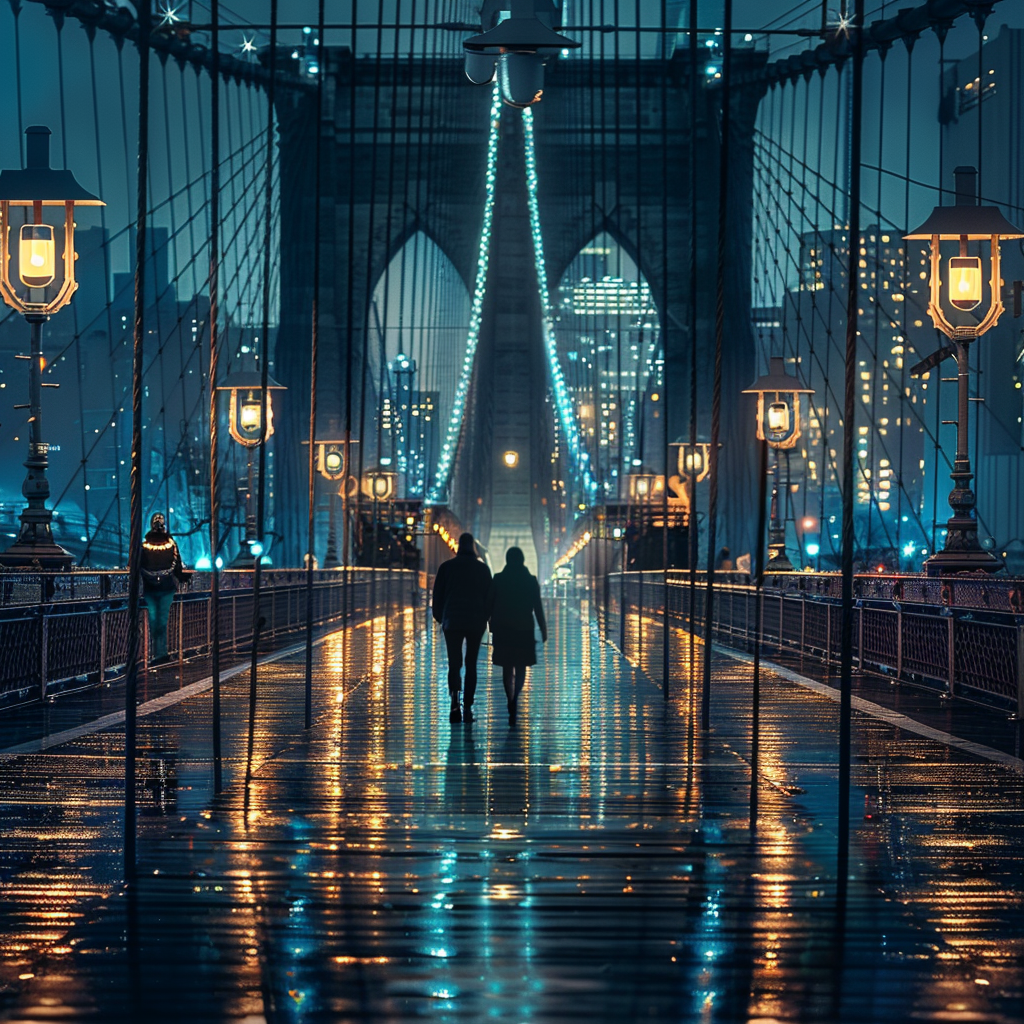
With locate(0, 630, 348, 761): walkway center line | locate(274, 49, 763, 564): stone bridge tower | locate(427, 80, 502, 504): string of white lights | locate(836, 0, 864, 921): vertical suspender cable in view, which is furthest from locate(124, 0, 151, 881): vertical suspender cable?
locate(427, 80, 502, 504): string of white lights

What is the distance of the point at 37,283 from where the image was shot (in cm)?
1323

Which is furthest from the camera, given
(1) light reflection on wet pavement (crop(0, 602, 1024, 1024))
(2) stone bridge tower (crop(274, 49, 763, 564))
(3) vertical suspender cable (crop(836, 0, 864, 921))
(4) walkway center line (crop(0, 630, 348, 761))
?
(2) stone bridge tower (crop(274, 49, 763, 564))

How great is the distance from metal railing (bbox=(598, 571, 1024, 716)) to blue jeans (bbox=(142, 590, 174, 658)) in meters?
4.25

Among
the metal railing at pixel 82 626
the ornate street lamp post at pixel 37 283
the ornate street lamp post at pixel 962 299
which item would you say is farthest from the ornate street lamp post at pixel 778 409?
the ornate street lamp post at pixel 37 283

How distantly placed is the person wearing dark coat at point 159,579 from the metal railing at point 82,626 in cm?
15

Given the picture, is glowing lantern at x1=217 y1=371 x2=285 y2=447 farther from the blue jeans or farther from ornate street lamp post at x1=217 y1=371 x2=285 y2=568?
the blue jeans

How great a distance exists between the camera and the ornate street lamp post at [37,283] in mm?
12930

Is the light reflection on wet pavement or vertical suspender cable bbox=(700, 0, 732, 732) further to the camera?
vertical suspender cable bbox=(700, 0, 732, 732)

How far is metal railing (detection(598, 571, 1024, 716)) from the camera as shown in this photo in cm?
985

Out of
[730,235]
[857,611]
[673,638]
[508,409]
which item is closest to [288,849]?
[857,611]

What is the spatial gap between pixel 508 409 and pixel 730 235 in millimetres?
16118

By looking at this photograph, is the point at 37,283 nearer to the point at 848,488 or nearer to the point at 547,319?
the point at 848,488

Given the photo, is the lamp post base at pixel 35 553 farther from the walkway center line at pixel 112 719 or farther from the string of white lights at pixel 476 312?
the string of white lights at pixel 476 312

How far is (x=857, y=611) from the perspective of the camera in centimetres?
1396
